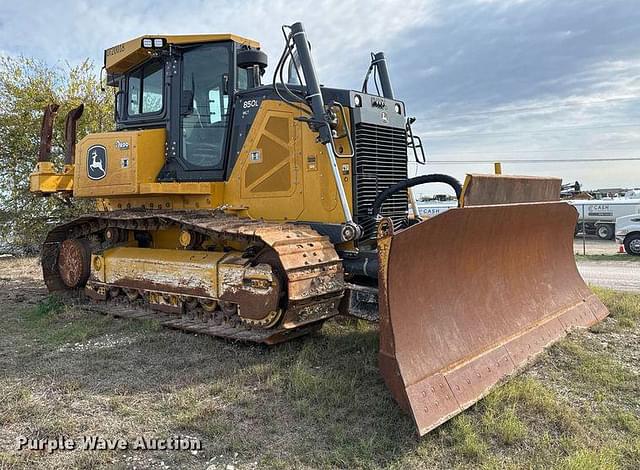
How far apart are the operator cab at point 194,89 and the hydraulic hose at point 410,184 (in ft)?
5.80

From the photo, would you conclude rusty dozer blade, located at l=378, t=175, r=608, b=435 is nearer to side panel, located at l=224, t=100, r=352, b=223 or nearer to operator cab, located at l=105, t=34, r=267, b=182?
side panel, located at l=224, t=100, r=352, b=223

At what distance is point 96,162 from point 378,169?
351 cm

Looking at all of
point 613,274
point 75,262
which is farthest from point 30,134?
point 613,274

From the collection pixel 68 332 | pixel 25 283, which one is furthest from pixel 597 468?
pixel 25 283

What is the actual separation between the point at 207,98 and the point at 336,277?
2.69 m

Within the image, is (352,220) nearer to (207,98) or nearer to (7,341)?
(207,98)

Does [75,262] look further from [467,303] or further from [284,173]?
[467,303]

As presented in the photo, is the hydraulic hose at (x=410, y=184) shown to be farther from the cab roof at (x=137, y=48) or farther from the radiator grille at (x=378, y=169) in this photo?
the cab roof at (x=137, y=48)

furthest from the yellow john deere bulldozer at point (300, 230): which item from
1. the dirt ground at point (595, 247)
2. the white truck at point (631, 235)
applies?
the dirt ground at point (595, 247)

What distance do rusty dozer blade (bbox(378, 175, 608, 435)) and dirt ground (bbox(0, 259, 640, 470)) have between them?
0.60ft

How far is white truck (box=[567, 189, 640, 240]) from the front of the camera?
72.7 feet

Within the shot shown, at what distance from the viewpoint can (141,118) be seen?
265 inches

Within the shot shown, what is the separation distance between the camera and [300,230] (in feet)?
16.9

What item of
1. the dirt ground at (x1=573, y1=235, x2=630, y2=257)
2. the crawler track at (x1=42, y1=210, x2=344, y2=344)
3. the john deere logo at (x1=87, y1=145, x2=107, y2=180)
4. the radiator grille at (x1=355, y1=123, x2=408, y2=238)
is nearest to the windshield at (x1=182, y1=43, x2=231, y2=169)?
the crawler track at (x1=42, y1=210, x2=344, y2=344)
